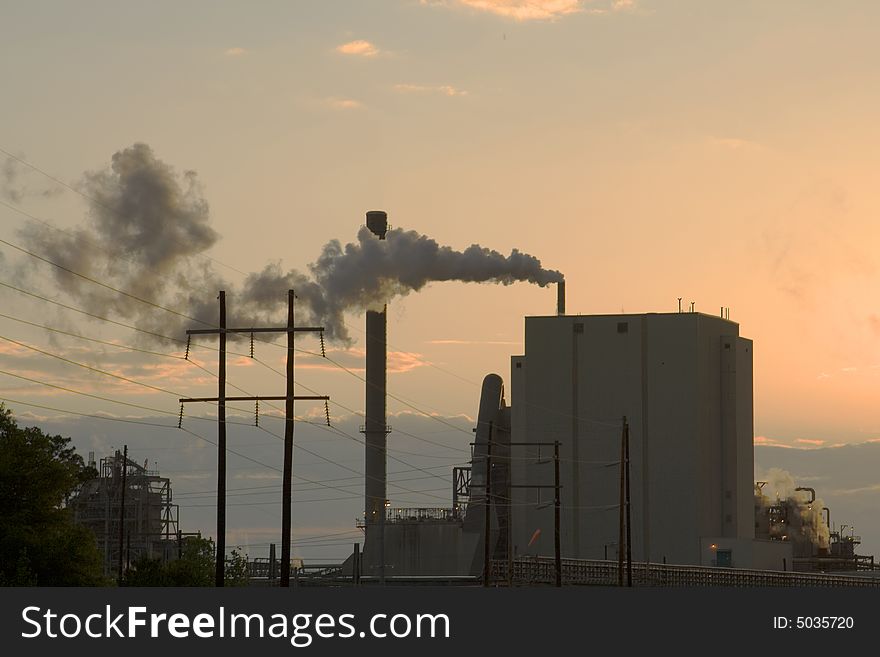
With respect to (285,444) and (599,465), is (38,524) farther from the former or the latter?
(599,465)

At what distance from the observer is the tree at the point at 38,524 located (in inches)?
2047

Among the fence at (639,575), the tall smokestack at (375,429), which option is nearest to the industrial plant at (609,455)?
the tall smokestack at (375,429)

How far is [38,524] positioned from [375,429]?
47.2 metres

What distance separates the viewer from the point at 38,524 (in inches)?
2133

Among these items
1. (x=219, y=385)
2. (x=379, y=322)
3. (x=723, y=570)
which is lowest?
(x=723, y=570)

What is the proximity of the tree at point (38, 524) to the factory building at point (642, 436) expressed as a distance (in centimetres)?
4647

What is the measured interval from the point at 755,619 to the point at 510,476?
72.8m

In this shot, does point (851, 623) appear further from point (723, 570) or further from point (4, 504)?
point (723, 570)

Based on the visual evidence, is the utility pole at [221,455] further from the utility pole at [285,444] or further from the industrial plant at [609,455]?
the industrial plant at [609,455]

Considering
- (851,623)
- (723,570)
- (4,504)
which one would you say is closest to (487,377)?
(723,570)

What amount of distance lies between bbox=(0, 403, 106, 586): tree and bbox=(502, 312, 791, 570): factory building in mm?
46469

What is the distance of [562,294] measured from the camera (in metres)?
107

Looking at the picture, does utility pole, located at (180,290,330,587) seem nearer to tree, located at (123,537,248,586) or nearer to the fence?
tree, located at (123,537,248,586)

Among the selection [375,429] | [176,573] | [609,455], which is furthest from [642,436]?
[176,573]
